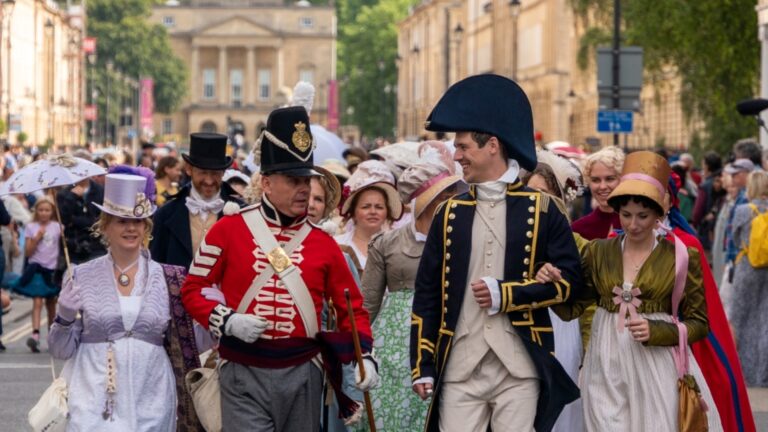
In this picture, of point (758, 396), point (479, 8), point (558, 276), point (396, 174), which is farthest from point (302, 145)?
point (479, 8)

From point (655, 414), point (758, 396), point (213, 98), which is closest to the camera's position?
point (655, 414)

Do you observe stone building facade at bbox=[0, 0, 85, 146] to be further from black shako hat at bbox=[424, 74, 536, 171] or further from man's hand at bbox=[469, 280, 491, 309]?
man's hand at bbox=[469, 280, 491, 309]

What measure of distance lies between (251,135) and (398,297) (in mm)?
175060

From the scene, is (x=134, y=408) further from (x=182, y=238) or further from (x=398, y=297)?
(x=182, y=238)

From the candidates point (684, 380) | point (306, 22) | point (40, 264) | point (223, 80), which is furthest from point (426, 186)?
point (223, 80)

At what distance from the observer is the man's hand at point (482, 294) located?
7.09m

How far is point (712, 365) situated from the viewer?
857cm

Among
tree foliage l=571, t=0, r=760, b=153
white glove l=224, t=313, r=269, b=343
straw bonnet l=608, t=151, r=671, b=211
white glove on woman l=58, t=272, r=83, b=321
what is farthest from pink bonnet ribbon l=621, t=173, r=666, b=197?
tree foliage l=571, t=0, r=760, b=153

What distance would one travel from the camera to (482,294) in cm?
709

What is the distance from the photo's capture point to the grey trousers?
24.2 ft

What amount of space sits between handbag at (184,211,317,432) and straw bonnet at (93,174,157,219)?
0.78 metres

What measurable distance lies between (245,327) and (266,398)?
35 centimetres

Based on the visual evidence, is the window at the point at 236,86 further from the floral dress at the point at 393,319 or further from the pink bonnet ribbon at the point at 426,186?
the floral dress at the point at 393,319

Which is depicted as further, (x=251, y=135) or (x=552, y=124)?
(x=251, y=135)
